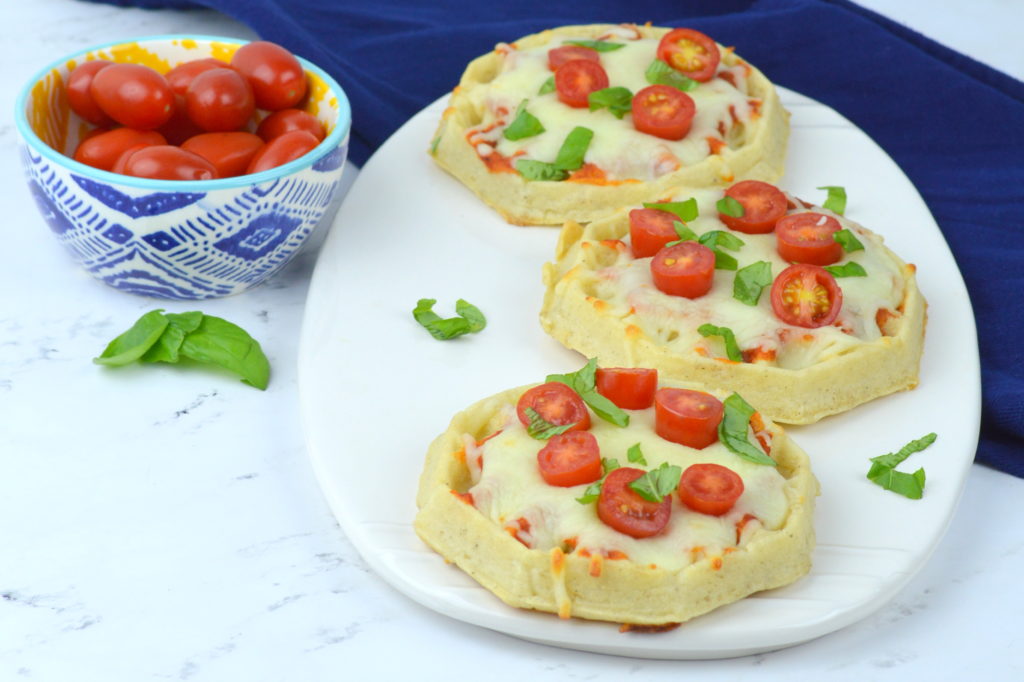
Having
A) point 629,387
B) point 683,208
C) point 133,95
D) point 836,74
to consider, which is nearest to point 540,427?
point 629,387

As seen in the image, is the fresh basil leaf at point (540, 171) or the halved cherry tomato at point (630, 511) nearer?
the halved cherry tomato at point (630, 511)

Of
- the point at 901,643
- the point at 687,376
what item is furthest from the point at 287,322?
the point at 901,643

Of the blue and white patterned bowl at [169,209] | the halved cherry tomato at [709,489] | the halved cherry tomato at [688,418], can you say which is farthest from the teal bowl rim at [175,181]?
the halved cherry tomato at [709,489]

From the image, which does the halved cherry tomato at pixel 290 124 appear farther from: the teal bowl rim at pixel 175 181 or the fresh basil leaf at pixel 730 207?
the fresh basil leaf at pixel 730 207

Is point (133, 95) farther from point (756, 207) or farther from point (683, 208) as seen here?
point (756, 207)

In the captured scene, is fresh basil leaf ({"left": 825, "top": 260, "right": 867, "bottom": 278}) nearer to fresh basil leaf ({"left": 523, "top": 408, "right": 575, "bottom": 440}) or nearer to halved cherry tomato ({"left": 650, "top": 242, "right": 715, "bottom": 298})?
halved cherry tomato ({"left": 650, "top": 242, "right": 715, "bottom": 298})

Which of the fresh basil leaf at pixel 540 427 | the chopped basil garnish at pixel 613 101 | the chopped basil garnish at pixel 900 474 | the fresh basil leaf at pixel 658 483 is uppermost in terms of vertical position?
the chopped basil garnish at pixel 613 101

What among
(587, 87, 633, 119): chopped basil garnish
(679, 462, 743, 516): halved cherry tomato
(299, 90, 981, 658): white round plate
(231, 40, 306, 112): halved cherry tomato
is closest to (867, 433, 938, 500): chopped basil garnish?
(299, 90, 981, 658): white round plate

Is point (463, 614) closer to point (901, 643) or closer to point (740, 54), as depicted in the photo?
point (901, 643)
